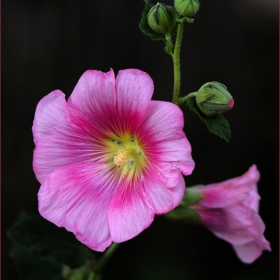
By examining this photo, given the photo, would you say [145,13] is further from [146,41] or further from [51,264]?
[146,41]

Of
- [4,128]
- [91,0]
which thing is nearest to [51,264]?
[4,128]

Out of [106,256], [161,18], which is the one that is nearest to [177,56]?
[161,18]

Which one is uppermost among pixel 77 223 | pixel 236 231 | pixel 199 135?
pixel 77 223

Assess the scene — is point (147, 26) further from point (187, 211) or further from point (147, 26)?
point (187, 211)

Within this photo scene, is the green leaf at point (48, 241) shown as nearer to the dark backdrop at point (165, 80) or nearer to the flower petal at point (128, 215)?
the flower petal at point (128, 215)

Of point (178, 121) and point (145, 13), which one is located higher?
point (145, 13)

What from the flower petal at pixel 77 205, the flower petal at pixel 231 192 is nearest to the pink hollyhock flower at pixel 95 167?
the flower petal at pixel 77 205

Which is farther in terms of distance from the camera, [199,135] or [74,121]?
[199,135]
